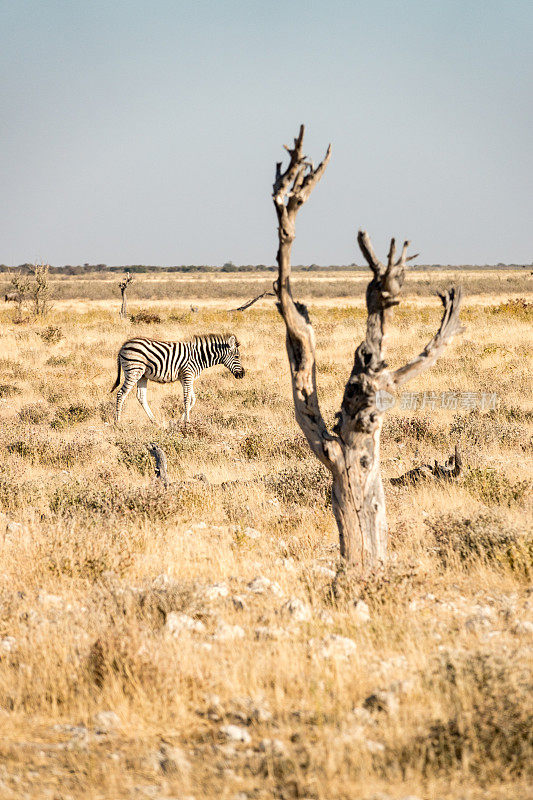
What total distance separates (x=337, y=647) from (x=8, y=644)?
80.6 inches

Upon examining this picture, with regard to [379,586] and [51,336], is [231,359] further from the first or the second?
[51,336]

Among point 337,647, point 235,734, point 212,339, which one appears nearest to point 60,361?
point 212,339

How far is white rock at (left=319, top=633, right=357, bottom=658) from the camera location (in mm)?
4156

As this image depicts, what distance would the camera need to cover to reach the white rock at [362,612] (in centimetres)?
466

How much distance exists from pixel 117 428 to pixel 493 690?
35.2ft

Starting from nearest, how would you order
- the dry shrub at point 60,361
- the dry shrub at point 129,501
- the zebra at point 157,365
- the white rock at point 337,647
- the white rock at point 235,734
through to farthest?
1. the white rock at point 235,734
2. the white rock at point 337,647
3. the dry shrub at point 129,501
4. the zebra at point 157,365
5. the dry shrub at point 60,361

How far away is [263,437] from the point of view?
11656 mm

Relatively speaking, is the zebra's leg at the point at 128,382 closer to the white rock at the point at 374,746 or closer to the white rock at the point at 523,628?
the white rock at the point at 523,628

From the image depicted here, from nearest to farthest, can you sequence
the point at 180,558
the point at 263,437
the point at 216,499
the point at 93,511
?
the point at 180,558 < the point at 93,511 < the point at 216,499 < the point at 263,437

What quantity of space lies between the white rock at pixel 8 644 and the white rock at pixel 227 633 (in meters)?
1.26

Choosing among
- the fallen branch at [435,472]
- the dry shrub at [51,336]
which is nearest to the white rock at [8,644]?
the fallen branch at [435,472]

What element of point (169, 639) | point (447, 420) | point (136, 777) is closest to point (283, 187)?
point (169, 639)

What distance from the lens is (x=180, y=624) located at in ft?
15.1

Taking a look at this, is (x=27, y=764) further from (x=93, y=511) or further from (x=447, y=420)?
(x=447, y=420)
